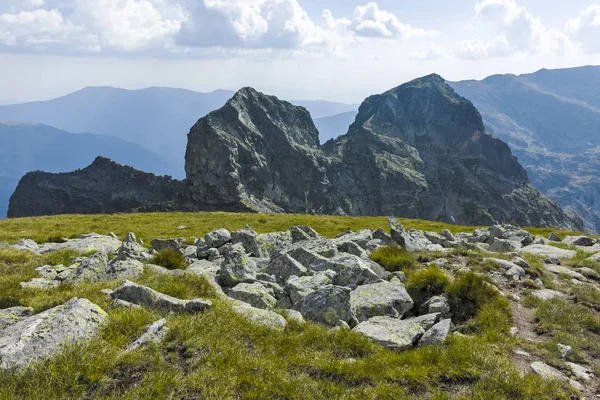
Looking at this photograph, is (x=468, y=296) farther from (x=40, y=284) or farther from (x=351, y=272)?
(x=40, y=284)

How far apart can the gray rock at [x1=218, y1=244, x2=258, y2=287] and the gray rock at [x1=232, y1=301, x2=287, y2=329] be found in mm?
Result: 3274

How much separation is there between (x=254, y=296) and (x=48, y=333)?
6300mm

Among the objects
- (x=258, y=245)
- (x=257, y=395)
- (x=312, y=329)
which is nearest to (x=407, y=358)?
(x=312, y=329)

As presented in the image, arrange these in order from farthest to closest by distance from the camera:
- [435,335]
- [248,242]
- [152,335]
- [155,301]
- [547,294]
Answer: [248,242] → [547,294] → [435,335] → [155,301] → [152,335]

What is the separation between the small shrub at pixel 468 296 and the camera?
42.0 ft

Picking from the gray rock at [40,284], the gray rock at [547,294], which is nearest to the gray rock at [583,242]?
the gray rock at [547,294]

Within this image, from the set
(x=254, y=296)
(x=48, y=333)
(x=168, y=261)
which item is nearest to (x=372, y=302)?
(x=254, y=296)

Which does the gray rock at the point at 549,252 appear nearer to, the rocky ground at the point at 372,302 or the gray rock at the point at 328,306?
the rocky ground at the point at 372,302

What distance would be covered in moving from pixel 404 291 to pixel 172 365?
355 inches

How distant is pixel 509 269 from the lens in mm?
16469

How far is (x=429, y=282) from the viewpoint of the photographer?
14414 mm

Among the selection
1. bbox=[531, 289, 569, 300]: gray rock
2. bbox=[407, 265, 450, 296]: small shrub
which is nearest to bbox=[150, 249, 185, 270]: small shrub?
bbox=[407, 265, 450, 296]: small shrub

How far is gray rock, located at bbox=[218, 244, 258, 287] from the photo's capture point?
14375mm

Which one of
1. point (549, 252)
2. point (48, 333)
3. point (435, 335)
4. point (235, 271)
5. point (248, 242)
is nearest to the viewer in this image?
point (48, 333)
